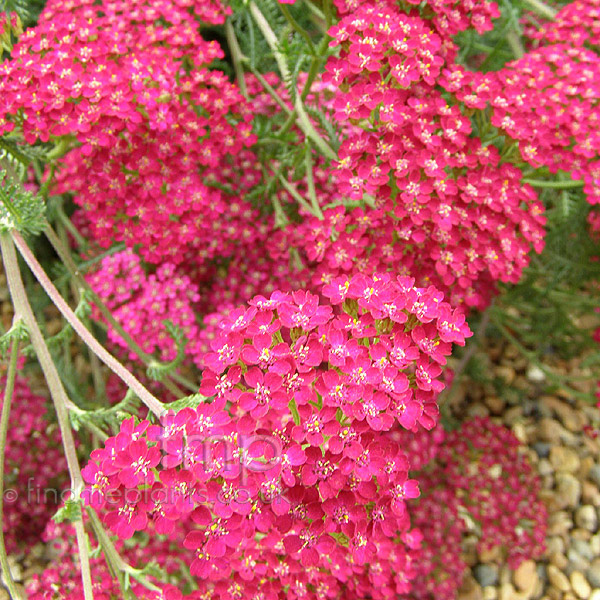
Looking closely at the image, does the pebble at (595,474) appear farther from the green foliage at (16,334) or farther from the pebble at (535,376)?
the green foliage at (16,334)

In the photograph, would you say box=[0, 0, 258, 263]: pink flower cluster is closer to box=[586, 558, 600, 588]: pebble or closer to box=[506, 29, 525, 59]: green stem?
box=[506, 29, 525, 59]: green stem

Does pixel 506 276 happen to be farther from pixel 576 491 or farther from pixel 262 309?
pixel 576 491

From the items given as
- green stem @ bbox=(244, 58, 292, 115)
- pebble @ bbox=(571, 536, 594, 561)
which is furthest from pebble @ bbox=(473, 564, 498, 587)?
green stem @ bbox=(244, 58, 292, 115)

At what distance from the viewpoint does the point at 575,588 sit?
7.74ft

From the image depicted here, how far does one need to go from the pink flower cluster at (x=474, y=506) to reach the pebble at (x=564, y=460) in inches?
10.4

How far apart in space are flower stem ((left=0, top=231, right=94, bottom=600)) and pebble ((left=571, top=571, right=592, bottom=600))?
199 centimetres

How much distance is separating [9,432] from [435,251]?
5.19 ft

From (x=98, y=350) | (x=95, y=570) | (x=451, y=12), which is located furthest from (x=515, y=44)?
(x=95, y=570)

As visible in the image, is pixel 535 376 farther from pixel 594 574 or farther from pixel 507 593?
pixel 507 593

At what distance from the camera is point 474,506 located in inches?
90.0

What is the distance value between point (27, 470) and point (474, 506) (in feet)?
5.46

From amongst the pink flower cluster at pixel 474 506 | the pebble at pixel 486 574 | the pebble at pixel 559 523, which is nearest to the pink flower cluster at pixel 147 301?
the pink flower cluster at pixel 474 506

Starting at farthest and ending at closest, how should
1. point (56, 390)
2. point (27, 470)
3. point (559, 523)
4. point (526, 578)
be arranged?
point (559, 523) < point (526, 578) < point (27, 470) < point (56, 390)

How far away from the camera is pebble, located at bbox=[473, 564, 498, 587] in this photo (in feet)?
7.66
